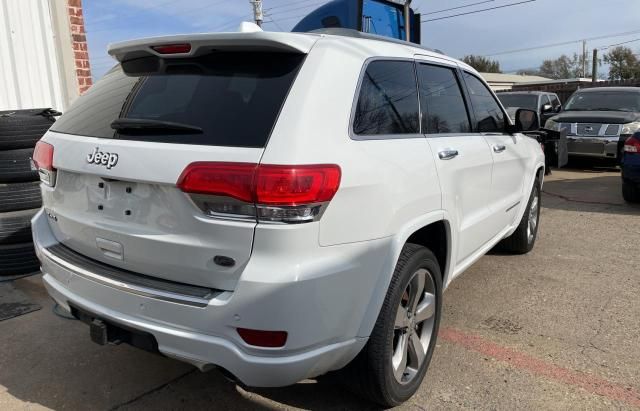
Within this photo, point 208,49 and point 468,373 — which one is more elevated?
point 208,49

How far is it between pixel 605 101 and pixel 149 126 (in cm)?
1278

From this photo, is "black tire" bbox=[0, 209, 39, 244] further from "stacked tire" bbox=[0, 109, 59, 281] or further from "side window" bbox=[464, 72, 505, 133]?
"side window" bbox=[464, 72, 505, 133]

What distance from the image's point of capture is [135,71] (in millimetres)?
2723

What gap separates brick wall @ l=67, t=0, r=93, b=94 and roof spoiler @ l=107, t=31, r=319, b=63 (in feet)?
12.7

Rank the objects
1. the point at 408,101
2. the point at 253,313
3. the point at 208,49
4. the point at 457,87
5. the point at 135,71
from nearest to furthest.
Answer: the point at 253,313, the point at 208,49, the point at 135,71, the point at 408,101, the point at 457,87

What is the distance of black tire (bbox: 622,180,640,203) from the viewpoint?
7745 mm

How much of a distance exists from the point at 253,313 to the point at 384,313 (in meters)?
0.70

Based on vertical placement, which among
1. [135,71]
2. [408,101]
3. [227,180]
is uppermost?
[135,71]

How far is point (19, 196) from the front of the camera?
4.57 meters

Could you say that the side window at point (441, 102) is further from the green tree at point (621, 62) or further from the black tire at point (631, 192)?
the green tree at point (621, 62)

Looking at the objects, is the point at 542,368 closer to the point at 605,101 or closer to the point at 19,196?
the point at 19,196

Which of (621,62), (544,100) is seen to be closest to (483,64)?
(621,62)

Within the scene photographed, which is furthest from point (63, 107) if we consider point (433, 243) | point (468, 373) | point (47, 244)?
point (468, 373)

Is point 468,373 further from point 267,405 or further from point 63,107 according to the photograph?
point 63,107
